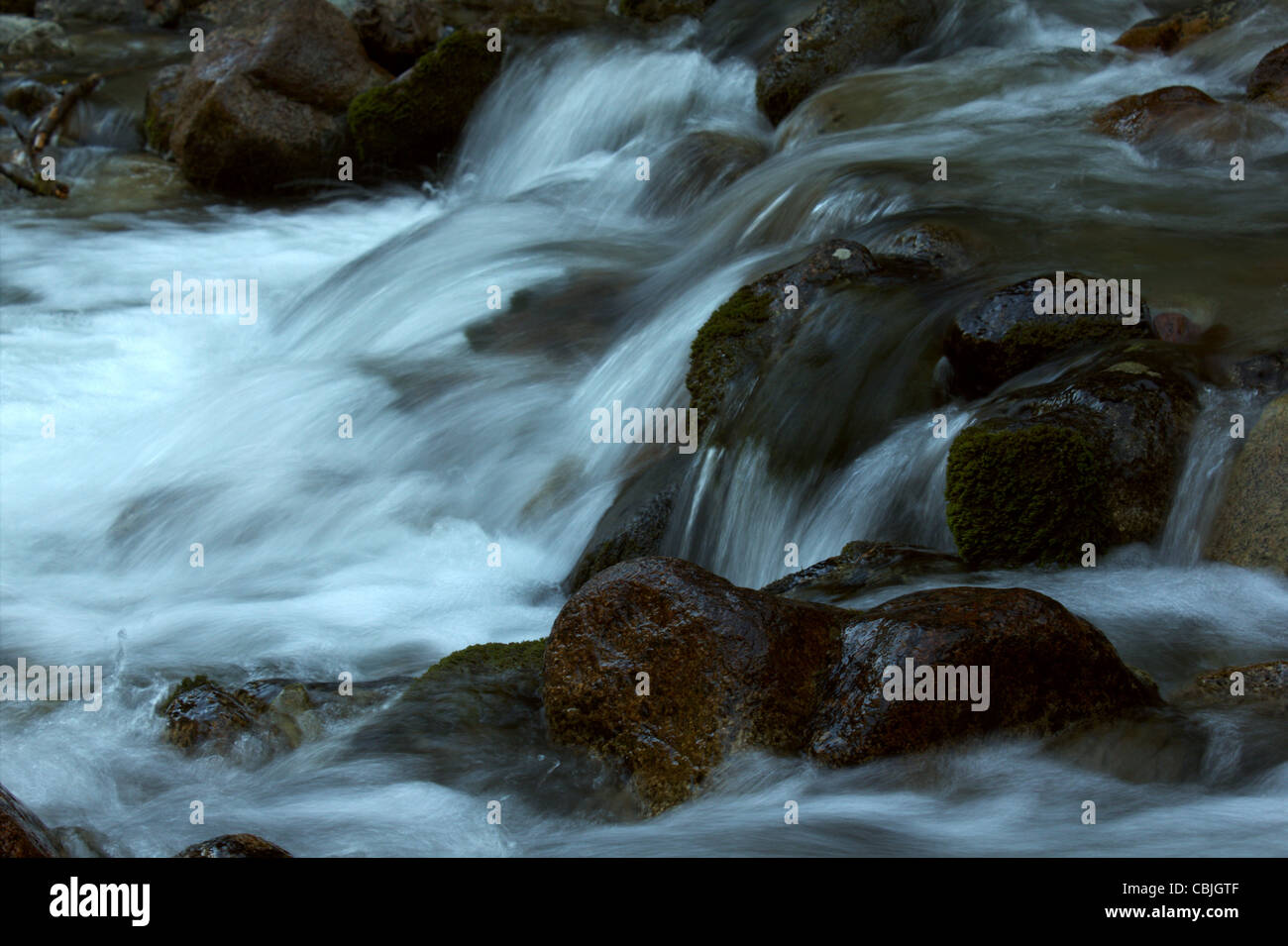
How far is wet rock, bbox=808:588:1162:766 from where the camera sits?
5.17 meters

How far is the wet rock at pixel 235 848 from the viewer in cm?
458

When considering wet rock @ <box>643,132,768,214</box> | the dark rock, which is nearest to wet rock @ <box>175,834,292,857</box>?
wet rock @ <box>643,132,768,214</box>

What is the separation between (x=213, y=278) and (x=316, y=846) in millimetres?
8484

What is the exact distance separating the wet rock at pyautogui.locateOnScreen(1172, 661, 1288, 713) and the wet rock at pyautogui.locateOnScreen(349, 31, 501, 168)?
10722 millimetres

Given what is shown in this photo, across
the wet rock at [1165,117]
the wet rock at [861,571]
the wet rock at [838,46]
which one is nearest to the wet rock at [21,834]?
the wet rock at [861,571]

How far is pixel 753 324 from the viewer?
27.2ft

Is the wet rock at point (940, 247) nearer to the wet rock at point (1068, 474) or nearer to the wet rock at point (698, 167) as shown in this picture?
the wet rock at point (1068, 474)

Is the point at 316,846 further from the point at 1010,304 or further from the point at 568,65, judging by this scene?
the point at 568,65

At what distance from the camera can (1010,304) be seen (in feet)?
24.7

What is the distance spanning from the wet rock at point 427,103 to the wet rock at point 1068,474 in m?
9.09

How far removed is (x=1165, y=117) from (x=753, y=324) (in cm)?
414

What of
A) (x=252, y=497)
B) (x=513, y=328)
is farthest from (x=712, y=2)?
(x=252, y=497)

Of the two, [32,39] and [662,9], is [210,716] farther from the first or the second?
[32,39]

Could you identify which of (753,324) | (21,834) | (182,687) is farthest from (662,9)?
(21,834)
